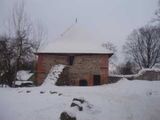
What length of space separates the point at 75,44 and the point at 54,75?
594cm

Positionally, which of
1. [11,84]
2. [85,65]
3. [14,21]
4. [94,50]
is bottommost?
[11,84]

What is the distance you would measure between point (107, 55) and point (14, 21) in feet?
35.6

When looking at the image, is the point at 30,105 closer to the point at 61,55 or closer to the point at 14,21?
the point at 61,55

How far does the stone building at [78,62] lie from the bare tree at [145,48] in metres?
19.2

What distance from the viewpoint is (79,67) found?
25.5 metres

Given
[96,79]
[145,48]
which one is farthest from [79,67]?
[145,48]

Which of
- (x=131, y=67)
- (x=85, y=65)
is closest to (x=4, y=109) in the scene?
(x=85, y=65)

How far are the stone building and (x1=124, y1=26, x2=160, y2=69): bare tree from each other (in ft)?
63.0

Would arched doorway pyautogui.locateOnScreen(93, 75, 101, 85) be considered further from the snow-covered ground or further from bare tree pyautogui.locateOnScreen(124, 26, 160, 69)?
bare tree pyautogui.locateOnScreen(124, 26, 160, 69)

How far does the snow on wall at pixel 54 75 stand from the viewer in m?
21.5

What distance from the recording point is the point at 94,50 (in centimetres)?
2562

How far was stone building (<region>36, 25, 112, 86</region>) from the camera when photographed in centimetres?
2517

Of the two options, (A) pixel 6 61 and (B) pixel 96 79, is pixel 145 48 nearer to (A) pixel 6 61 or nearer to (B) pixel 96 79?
(B) pixel 96 79

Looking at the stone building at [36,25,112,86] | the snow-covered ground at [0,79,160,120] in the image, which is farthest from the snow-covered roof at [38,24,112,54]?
the snow-covered ground at [0,79,160,120]
